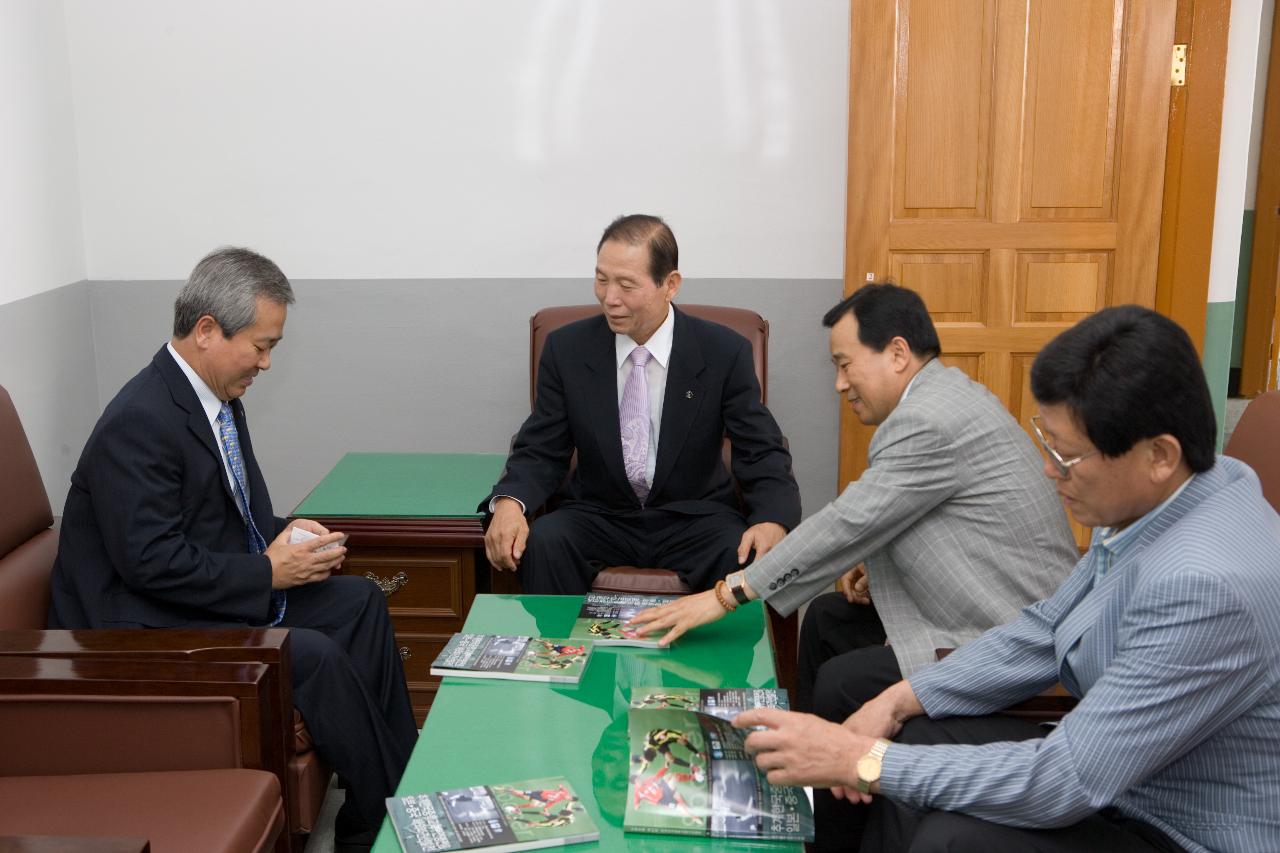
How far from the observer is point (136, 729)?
6.41 ft

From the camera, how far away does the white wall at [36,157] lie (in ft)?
10.7

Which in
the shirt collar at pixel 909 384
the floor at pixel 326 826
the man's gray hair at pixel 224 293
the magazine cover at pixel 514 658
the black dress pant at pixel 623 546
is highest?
the man's gray hair at pixel 224 293

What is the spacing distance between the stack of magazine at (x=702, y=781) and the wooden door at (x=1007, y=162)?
2.01m

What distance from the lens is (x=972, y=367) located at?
375 centimetres

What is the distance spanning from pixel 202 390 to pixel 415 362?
1540 millimetres

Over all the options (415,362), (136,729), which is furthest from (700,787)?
(415,362)

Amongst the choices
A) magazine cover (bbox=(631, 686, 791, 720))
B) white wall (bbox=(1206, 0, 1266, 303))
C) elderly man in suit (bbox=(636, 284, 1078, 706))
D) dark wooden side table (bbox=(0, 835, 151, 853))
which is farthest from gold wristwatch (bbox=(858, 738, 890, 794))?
white wall (bbox=(1206, 0, 1266, 303))

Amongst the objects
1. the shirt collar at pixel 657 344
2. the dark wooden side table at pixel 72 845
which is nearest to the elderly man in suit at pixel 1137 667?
the dark wooden side table at pixel 72 845

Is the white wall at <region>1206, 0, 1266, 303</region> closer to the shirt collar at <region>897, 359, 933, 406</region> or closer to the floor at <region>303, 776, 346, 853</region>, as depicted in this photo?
Result: the shirt collar at <region>897, 359, 933, 406</region>

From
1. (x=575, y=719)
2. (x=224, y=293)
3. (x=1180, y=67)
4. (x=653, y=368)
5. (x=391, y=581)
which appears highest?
(x=1180, y=67)

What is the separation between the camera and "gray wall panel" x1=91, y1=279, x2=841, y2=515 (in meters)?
3.81

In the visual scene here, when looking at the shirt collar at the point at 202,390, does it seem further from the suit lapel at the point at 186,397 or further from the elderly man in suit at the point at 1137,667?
the elderly man in suit at the point at 1137,667

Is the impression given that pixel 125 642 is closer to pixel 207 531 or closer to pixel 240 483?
pixel 207 531

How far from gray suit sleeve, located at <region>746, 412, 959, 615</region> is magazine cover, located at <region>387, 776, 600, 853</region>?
711mm
